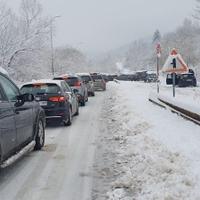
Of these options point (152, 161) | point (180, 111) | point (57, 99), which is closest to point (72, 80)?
point (57, 99)

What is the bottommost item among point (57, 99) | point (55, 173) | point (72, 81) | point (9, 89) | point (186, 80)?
point (186, 80)

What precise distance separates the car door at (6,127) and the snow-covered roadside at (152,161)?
1.57 m

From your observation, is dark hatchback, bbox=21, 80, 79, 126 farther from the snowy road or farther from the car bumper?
the snowy road

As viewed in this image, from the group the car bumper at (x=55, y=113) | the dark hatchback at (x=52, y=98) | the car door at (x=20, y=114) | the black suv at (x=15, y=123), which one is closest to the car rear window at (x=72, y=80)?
the dark hatchback at (x=52, y=98)

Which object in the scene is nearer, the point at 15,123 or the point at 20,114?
the point at 15,123

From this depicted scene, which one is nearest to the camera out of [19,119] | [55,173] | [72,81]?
[55,173]

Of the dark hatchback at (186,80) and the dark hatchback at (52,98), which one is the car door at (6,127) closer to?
the dark hatchback at (52,98)

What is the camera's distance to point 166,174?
25.0 ft

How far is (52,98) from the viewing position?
15.6m

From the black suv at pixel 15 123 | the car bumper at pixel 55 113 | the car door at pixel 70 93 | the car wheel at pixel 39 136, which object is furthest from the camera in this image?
the car door at pixel 70 93

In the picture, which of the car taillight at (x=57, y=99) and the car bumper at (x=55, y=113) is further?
the car taillight at (x=57, y=99)

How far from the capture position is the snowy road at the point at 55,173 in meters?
7.46

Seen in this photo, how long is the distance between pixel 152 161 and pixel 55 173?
5.51ft

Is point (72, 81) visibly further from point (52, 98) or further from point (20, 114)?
point (20, 114)
